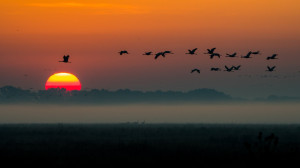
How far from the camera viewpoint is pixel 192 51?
210ft

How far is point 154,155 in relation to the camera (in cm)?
6538

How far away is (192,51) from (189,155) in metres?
9.18

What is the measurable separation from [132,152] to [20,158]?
12.6m

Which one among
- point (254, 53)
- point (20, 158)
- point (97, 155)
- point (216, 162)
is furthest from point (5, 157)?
point (254, 53)

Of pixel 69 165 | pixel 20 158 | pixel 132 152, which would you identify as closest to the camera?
pixel 69 165

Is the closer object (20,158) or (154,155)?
(20,158)

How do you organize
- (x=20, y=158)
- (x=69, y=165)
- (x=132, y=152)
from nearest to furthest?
(x=69, y=165)
(x=20, y=158)
(x=132, y=152)

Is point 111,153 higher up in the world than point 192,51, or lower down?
lower down

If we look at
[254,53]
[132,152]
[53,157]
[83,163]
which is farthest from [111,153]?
[254,53]

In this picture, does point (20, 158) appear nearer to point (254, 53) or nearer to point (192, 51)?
point (192, 51)

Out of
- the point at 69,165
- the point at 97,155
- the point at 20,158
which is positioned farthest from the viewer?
the point at 97,155

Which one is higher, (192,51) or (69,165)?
(192,51)

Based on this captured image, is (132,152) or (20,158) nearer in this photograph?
(20,158)

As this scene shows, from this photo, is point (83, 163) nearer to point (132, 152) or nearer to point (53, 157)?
point (53, 157)
